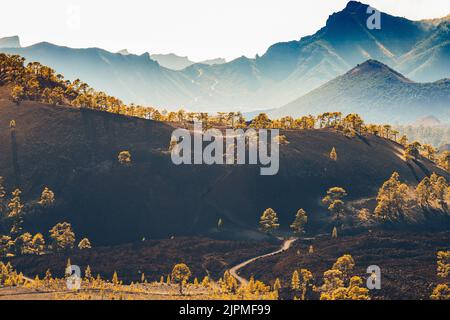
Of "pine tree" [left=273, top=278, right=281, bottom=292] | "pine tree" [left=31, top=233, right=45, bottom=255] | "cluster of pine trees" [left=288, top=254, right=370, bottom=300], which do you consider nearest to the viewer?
"cluster of pine trees" [left=288, top=254, right=370, bottom=300]

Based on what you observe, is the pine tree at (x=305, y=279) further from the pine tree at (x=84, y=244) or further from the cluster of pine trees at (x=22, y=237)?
the cluster of pine trees at (x=22, y=237)

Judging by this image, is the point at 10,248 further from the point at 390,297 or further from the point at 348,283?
the point at 390,297

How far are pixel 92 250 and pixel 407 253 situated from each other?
110755 mm

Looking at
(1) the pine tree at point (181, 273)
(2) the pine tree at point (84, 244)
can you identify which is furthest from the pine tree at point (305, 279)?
(2) the pine tree at point (84, 244)

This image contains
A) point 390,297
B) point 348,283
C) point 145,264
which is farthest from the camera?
point 145,264

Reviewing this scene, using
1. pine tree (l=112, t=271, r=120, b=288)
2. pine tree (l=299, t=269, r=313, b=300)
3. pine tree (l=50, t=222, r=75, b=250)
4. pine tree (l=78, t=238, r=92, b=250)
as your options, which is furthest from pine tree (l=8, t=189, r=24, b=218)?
pine tree (l=299, t=269, r=313, b=300)

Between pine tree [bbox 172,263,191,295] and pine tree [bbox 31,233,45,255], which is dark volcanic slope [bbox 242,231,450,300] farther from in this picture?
pine tree [bbox 31,233,45,255]

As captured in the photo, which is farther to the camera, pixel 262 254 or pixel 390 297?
pixel 262 254

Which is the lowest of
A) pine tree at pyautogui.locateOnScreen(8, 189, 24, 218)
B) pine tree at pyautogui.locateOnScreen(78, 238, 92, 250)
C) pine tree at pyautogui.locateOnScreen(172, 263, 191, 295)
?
pine tree at pyautogui.locateOnScreen(172, 263, 191, 295)

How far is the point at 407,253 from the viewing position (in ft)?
585

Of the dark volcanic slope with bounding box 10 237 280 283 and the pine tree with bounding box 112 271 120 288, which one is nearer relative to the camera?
the pine tree with bounding box 112 271 120 288

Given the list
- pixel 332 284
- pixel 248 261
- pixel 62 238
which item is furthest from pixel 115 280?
pixel 332 284
